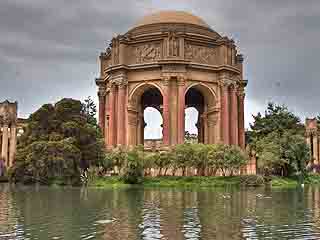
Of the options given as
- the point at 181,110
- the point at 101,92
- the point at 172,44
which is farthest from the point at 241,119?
the point at 101,92

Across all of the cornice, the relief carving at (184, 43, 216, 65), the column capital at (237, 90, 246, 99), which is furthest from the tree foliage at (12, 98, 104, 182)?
the column capital at (237, 90, 246, 99)

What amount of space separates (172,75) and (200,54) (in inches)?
218

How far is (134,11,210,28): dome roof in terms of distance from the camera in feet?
229

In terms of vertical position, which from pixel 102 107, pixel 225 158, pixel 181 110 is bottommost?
pixel 225 158

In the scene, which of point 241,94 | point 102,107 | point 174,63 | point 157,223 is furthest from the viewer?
point 102,107

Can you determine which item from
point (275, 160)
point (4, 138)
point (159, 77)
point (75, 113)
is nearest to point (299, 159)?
point (275, 160)

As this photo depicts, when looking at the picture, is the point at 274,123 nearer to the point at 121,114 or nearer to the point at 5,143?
the point at 121,114

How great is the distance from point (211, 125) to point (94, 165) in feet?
74.6

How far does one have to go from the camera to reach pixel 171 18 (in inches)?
2766

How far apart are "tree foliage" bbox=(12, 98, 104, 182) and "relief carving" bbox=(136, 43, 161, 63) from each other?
1316cm

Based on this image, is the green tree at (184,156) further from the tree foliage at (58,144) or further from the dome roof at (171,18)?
the dome roof at (171,18)

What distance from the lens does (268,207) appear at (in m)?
23.1

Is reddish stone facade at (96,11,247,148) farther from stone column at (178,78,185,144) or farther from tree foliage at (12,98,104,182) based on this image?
tree foliage at (12,98,104,182)

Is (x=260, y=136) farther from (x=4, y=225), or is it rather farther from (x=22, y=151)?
(x=4, y=225)
